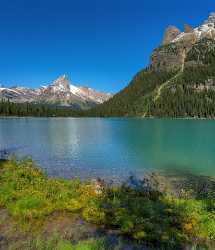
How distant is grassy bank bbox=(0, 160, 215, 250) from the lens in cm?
1462

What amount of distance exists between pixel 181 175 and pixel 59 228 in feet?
90.2

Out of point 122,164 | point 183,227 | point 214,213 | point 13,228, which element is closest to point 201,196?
point 214,213

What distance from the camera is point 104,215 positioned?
1725 centimetres

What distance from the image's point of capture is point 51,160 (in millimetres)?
51344

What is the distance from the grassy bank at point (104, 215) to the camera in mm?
14617

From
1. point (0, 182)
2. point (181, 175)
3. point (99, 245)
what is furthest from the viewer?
point (181, 175)

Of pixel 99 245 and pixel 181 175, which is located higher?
pixel 99 245

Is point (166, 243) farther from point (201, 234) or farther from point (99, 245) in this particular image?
point (99, 245)

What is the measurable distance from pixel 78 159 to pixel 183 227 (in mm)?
37129

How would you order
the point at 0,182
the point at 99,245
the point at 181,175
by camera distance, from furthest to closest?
1. the point at 181,175
2. the point at 0,182
3. the point at 99,245

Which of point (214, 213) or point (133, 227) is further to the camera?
point (214, 213)

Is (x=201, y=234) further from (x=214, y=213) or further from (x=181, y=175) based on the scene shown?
(x=181, y=175)

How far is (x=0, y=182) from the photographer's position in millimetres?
24766

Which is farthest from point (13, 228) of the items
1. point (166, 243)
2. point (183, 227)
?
point (183, 227)
